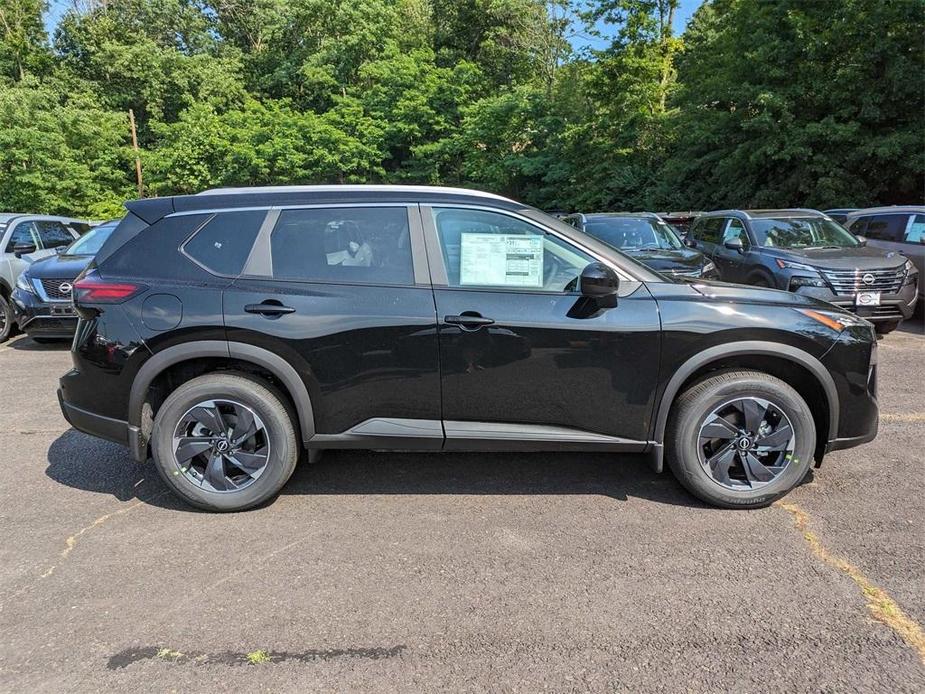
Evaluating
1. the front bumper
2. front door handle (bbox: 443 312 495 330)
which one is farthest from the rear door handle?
the front bumper

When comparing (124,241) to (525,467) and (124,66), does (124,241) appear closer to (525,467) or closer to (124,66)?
(525,467)

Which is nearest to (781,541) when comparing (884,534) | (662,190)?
(884,534)

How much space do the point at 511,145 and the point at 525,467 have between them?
82.5ft

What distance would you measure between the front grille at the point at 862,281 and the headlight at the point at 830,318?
4.75 metres

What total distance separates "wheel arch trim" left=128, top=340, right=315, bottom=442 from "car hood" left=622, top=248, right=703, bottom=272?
5385 millimetres

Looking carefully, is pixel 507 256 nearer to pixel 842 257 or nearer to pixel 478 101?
pixel 842 257

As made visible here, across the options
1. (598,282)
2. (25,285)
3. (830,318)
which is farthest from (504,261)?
(25,285)

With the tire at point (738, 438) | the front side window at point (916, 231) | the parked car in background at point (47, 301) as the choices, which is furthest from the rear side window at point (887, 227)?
the parked car in background at point (47, 301)

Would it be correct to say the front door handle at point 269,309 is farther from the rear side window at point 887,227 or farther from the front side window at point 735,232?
the rear side window at point 887,227

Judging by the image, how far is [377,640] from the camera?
8.27 ft

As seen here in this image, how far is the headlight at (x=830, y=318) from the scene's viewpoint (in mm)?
3500

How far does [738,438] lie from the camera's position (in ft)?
11.5

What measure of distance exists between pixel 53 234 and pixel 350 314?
9.63 meters

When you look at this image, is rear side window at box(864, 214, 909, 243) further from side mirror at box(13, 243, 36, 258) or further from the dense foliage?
side mirror at box(13, 243, 36, 258)
